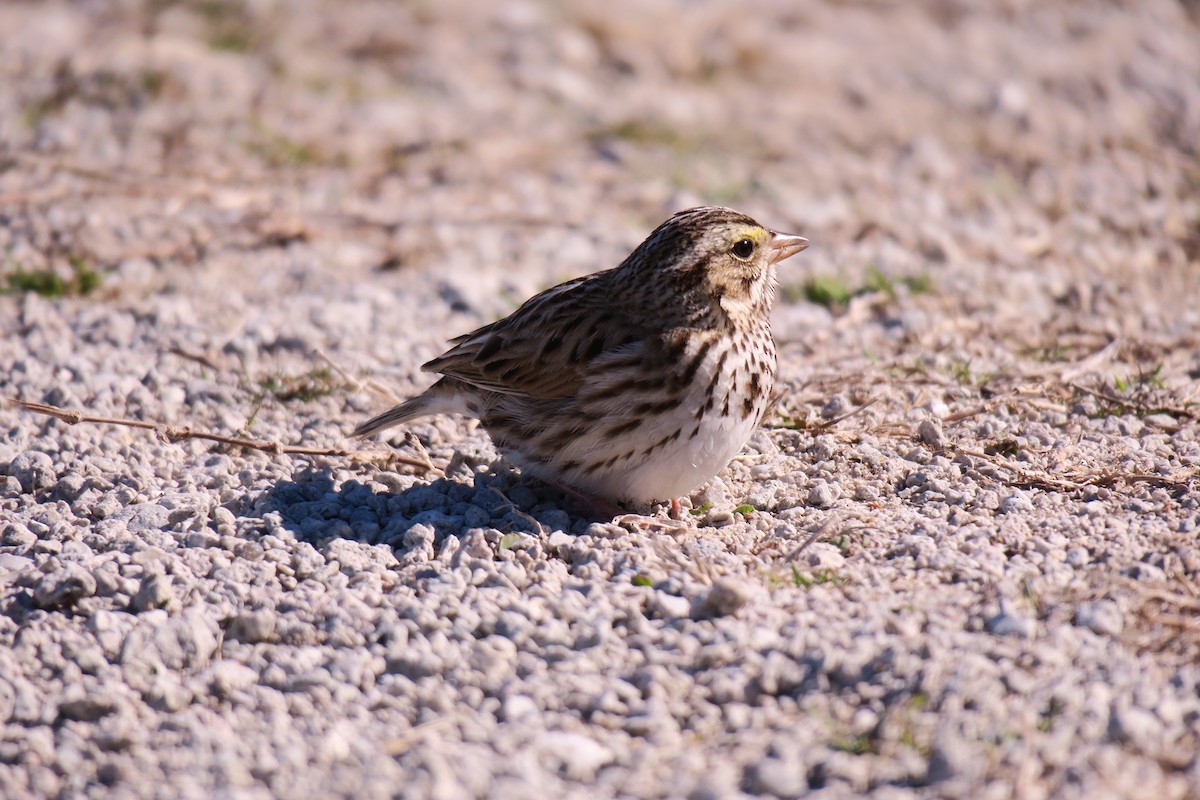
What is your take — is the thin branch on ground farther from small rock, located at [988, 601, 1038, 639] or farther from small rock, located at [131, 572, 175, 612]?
small rock, located at [988, 601, 1038, 639]

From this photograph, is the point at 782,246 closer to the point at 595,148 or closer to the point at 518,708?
the point at 518,708

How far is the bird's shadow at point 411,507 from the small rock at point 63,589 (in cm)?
78

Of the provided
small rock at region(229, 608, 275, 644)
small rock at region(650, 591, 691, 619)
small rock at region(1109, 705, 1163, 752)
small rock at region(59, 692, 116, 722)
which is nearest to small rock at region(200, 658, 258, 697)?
small rock at region(229, 608, 275, 644)

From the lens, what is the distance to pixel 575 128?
384 inches

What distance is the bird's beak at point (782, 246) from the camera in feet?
18.2

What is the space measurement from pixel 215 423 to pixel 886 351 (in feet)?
→ 10.8

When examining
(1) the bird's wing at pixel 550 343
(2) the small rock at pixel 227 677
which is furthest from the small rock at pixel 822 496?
(2) the small rock at pixel 227 677

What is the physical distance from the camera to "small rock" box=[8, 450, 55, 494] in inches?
209

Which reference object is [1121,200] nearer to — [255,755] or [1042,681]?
[1042,681]

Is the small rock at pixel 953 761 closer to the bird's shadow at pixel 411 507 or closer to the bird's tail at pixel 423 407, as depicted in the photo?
the bird's shadow at pixel 411 507

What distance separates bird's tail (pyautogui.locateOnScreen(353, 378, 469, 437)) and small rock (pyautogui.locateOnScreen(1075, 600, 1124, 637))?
2556 millimetres

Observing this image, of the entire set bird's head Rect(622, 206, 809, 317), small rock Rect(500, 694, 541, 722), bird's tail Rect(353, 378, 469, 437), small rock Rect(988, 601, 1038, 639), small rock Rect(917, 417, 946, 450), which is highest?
bird's head Rect(622, 206, 809, 317)

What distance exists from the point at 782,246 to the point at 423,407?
1616 millimetres

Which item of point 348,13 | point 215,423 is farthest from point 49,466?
point 348,13
